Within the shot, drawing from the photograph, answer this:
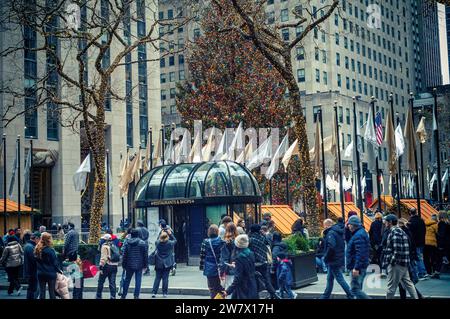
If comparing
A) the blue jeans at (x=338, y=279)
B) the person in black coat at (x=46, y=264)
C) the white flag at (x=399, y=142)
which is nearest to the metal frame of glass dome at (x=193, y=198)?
the white flag at (x=399, y=142)

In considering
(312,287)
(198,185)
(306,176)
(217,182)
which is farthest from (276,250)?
(217,182)

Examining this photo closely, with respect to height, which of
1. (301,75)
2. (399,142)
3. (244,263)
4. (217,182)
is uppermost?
(301,75)

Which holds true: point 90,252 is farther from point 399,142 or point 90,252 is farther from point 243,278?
point 399,142

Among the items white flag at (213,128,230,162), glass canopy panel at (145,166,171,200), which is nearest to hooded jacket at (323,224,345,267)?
glass canopy panel at (145,166,171,200)

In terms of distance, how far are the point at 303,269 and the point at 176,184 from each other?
26.9ft

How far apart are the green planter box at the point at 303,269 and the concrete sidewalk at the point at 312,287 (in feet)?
0.55

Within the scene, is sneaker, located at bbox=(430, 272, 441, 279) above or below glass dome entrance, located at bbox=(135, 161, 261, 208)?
below

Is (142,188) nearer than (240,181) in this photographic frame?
No

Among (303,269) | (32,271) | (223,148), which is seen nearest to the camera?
(32,271)

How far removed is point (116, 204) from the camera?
2383 inches

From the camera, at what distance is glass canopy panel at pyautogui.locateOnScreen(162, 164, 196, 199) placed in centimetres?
2394

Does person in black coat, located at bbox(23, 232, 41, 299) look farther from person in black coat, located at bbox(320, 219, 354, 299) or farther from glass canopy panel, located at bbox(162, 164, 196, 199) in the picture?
glass canopy panel, located at bbox(162, 164, 196, 199)

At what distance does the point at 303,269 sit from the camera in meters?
17.2

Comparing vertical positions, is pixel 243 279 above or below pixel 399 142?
below
